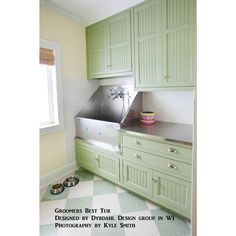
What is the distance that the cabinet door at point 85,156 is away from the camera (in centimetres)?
227

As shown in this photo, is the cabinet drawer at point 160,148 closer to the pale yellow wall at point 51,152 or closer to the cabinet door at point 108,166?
the cabinet door at point 108,166

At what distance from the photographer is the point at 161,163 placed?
1.56m

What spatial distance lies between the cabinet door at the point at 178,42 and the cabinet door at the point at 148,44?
0.07 metres

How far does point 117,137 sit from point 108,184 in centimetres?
68

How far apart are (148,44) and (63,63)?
1.17 meters

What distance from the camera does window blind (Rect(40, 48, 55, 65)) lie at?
1.95 metres

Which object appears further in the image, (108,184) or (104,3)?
(108,184)

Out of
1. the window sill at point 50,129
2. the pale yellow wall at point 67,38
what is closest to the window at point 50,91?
the window sill at point 50,129

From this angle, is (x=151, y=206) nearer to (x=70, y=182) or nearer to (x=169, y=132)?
(x=169, y=132)

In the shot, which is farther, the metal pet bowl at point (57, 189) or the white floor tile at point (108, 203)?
the metal pet bowl at point (57, 189)
